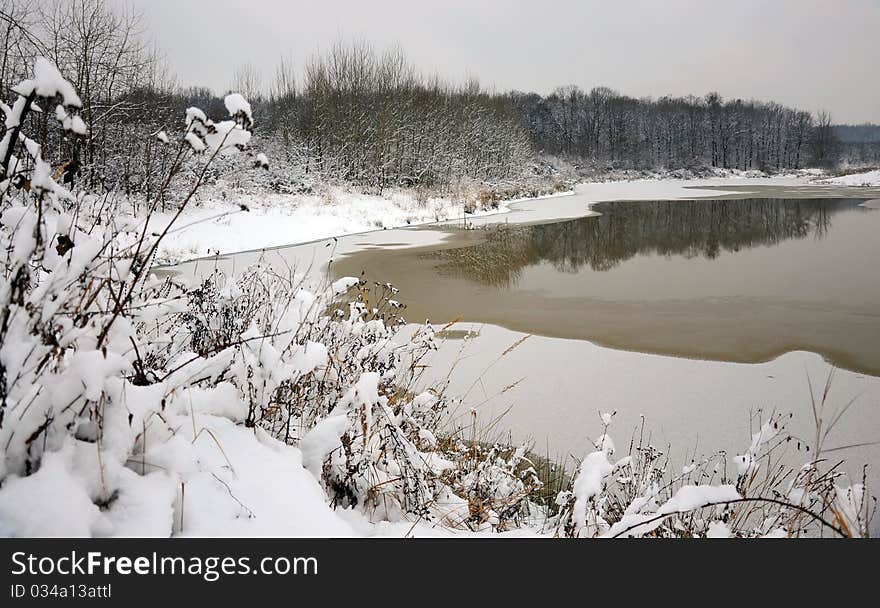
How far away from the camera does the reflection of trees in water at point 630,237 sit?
36.7 ft

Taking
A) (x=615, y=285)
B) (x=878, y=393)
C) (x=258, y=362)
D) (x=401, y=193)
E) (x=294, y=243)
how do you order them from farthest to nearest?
1. (x=401, y=193)
2. (x=294, y=243)
3. (x=615, y=285)
4. (x=878, y=393)
5. (x=258, y=362)

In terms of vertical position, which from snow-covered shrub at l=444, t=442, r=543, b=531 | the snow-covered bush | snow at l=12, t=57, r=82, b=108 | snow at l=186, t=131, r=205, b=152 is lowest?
snow-covered shrub at l=444, t=442, r=543, b=531

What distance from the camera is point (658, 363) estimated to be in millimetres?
5301

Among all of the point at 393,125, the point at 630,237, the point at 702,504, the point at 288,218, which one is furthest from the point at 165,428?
the point at 393,125

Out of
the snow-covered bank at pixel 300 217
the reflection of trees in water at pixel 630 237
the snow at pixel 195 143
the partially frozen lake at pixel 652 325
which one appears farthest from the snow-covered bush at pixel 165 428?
the snow-covered bank at pixel 300 217

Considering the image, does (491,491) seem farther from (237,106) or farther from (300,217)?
(300,217)

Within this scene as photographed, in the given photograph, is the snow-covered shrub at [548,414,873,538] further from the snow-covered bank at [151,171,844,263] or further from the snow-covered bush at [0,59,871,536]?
the snow-covered bank at [151,171,844,263]

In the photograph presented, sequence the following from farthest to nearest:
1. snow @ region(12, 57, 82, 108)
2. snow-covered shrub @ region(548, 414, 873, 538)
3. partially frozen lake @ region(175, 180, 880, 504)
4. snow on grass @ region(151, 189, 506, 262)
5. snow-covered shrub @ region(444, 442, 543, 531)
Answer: snow on grass @ region(151, 189, 506, 262)
partially frozen lake @ region(175, 180, 880, 504)
snow-covered shrub @ region(444, 442, 543, 531)
snow-covered shrub @ region(548, 414, 873, 538)
snow @ region(12, 57, 82, 108)

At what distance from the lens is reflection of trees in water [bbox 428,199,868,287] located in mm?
11172

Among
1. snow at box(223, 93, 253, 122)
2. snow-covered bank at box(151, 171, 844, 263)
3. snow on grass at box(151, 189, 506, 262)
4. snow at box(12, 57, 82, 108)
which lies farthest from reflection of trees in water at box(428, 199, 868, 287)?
snow at box(12, 57, 82, 108)

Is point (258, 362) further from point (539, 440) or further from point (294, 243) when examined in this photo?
point (294, 243)

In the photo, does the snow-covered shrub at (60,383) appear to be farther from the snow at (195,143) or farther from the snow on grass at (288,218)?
the snow on grass at (288,218)

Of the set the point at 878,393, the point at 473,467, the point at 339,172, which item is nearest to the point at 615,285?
the point at 878,393
